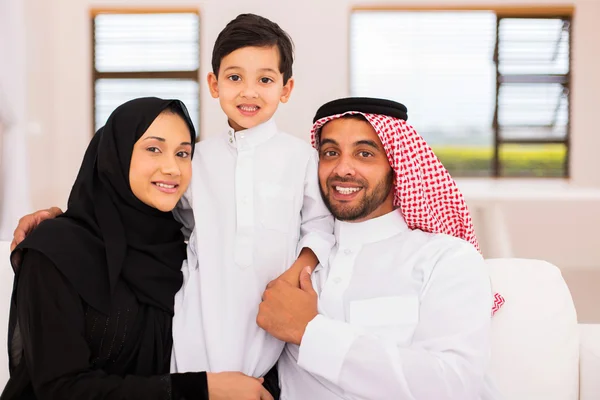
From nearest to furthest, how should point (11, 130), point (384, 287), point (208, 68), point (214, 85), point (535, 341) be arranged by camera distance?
point (384, 287)
point (535, 341)
point (214, 85)
point (11, 130)
point (208, 68)

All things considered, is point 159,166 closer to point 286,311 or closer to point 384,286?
point 286,311

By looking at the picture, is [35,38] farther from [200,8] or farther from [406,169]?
[406,169]

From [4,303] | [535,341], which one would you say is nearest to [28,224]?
[4,303]

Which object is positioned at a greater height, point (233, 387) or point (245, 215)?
point (245, 215)

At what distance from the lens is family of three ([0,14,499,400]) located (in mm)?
1604

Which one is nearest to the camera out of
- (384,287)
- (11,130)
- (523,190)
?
(384,287)

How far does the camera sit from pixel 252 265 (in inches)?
72.4

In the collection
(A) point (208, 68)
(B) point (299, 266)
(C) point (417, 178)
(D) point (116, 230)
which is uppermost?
(A) point (208, 68)

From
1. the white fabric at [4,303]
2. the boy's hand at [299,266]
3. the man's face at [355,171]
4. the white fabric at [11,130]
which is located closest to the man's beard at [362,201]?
the man's face at [355,171]

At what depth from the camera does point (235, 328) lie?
177 cm

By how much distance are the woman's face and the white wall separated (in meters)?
4.56

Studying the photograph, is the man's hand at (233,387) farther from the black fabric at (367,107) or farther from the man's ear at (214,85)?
the man's ear at (214,85)

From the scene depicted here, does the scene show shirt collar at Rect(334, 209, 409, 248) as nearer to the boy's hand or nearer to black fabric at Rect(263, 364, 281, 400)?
the boy's hand

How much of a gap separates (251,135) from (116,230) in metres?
0.54
